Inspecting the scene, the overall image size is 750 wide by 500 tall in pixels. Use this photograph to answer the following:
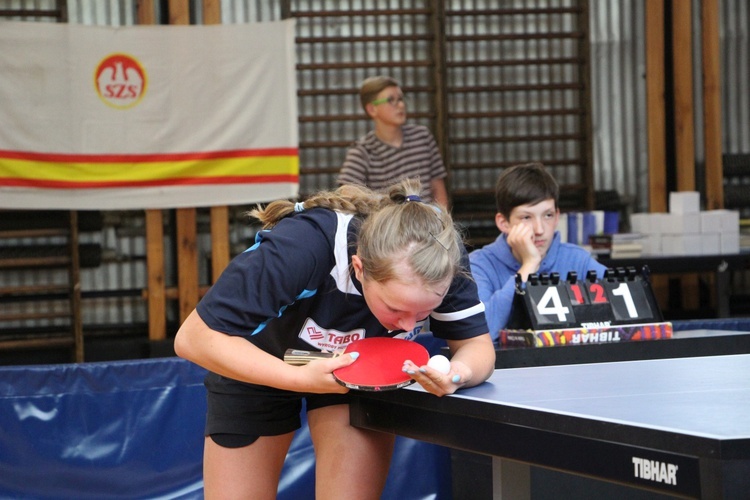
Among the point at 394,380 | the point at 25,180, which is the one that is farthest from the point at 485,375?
the point at 25,180

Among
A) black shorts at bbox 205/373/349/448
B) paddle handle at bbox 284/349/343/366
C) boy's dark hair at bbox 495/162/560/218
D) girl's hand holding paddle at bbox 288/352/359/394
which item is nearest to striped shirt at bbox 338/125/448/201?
boy's dark hair at bbox 495/162/560/218

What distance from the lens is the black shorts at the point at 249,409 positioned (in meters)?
1.91

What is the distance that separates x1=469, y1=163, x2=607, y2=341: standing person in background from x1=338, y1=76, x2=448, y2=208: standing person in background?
179 cm

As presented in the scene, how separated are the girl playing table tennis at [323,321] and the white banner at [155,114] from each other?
14.5 ft

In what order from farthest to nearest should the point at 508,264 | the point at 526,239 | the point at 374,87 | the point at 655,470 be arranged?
the point at 374,87, the point at 508,264, the point at 526,239, the point at 655,470

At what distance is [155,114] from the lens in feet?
20.4

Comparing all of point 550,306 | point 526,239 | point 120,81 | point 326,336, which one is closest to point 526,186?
point 526,239

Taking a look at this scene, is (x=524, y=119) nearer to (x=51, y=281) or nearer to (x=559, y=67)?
(x=559, y=67)

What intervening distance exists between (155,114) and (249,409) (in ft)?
15.2

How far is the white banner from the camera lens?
19.9ft

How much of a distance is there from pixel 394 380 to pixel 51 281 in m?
5.35

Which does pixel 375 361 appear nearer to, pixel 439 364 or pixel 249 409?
pixel 439 364

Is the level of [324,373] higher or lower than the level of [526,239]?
lower

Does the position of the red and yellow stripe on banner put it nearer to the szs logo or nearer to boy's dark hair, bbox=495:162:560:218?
the szs logo
